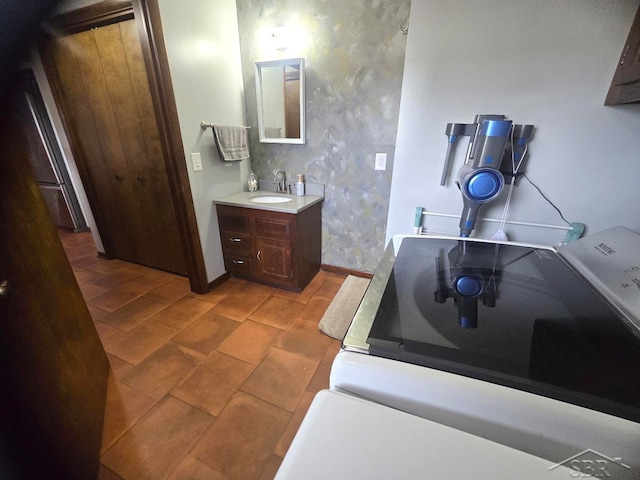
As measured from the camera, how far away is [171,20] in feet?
5.25

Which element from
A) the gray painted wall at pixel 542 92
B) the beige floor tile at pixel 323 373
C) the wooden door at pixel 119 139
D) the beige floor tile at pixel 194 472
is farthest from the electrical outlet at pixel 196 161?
the beige floor tile at pixel 194 472

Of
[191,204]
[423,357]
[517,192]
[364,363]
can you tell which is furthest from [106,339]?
[517,192]

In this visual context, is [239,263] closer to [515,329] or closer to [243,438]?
[243,438]

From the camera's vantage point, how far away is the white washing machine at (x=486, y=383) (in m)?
0.40

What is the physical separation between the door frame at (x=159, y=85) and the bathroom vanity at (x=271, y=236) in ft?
0.93

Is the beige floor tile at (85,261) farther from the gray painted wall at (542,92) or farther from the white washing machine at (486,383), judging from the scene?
the gray painted wall at (542,92)

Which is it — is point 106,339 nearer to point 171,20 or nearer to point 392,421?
point 392,421

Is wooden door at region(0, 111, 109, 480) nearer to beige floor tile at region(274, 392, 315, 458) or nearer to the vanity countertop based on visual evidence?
beige floor tile at region(274, 392, 315, 458)

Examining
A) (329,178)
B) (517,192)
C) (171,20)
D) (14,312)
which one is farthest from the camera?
(329,178)

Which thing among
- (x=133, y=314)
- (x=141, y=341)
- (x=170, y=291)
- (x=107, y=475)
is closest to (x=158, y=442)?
(x=107, y=475)

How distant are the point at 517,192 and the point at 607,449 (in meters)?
1.31

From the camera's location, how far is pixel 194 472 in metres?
1.01

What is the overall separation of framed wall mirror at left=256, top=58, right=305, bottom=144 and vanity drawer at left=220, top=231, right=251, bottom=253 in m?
0.92

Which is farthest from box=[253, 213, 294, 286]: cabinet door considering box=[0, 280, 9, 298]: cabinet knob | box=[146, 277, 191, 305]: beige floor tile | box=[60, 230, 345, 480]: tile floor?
box=[0, 280, 9, 298]: cabinet knob
